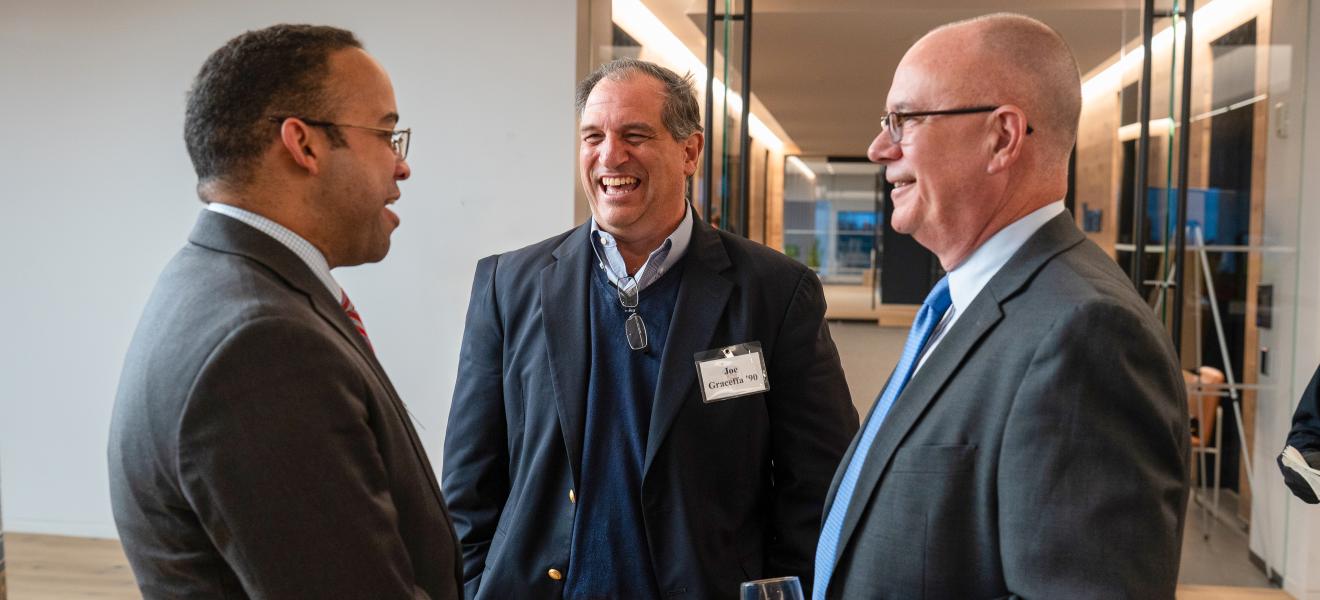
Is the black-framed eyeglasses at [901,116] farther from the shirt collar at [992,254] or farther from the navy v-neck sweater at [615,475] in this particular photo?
the navy v-neck sweater at [615,475]

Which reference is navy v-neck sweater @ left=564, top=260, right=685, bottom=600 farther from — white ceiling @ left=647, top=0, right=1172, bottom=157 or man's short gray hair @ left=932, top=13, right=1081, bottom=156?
white ceiling @ left=647, top=0, right=1172, bottom=157

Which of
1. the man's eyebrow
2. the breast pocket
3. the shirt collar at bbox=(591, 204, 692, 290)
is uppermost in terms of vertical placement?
the man's eyebrow

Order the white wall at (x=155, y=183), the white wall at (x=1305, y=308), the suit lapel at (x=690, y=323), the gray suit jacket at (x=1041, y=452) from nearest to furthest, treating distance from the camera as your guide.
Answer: the gray suit jacket at (x=1041, y=452)
the suit lapel at (x=690, y=323)
the white wall at (x=1305, y=308)
the white wall at (x=155, y=183)

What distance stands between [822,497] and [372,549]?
1026mm

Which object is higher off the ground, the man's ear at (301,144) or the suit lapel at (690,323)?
the man's ear at (301,144)

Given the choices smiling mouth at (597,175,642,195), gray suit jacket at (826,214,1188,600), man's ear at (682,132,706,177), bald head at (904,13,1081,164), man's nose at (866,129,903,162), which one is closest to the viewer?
gray suit jacket at (826,214,1188,600)

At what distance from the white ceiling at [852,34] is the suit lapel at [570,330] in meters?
2.88

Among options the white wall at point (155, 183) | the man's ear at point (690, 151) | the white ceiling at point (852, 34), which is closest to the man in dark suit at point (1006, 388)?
the man's ear at point (690, 151)

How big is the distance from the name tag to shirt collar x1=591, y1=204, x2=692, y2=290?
0.19m

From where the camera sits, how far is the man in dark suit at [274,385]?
1041mm

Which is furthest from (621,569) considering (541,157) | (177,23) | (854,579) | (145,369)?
(177,23)

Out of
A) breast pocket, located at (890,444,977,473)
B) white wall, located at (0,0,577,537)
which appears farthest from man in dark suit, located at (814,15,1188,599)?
white wall, located at (0,0,577,537)

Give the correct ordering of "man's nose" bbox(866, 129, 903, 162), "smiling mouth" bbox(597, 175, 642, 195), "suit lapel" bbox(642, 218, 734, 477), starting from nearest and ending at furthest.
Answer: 1. "man's nose" bbox(866, 129, 903, 162)
2. "suit lapel" bbox(642, 218, 734, 477)
3. "smiling mouth" bbox(597, 175, 642, 195)

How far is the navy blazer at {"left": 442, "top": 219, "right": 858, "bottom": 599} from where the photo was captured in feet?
6.03
